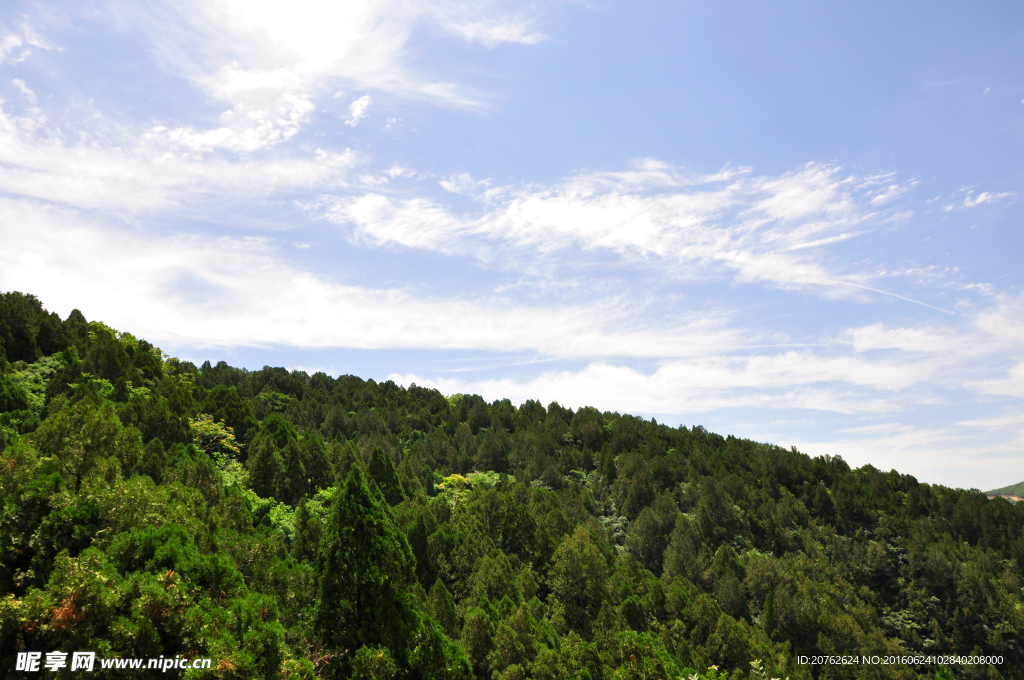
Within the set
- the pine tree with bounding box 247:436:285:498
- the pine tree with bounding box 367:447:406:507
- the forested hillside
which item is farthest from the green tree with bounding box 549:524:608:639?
the pine tree with bounding box 247:436:285:498

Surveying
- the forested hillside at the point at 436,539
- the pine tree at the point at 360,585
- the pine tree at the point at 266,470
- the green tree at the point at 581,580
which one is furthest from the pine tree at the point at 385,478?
the pine tree at the point at 360,585

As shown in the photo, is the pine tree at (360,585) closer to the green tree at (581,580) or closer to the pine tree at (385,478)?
the green tree at (581,580)

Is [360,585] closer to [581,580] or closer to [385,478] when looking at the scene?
[581,580]

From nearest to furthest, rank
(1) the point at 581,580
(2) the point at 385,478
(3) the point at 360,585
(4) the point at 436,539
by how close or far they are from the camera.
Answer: (3) the point at 360,585
(4) the point at 436,539
(1) the point at 581,580
(2) the point at 385,478

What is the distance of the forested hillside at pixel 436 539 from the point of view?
13.8 m

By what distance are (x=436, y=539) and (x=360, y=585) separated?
16.1 metres

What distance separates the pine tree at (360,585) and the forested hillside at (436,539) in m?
0.07

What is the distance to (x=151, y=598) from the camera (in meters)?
12.0

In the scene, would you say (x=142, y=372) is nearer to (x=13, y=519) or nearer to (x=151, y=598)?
(x=13, y=519)

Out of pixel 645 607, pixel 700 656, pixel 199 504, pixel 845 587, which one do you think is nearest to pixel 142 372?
pixel 199 504

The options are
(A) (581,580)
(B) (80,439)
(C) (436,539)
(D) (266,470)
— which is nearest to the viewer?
(B) (80,439)

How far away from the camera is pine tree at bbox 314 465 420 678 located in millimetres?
16672

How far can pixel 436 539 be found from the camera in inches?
1286

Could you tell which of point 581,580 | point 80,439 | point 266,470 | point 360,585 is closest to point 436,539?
point 581,580
